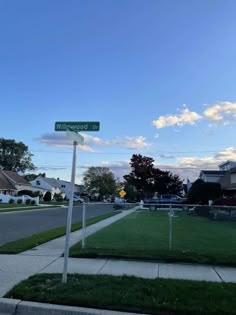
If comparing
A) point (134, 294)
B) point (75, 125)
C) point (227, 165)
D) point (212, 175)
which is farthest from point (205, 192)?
point (227, 165)

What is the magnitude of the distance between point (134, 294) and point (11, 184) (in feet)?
261

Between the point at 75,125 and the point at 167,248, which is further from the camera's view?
the point at 167,248

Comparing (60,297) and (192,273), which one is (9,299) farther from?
(192,273)

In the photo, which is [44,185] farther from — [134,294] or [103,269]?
[134,294]

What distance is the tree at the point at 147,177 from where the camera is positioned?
78.8 metres

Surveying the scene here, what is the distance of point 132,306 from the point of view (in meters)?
5.71

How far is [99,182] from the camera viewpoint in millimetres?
136500

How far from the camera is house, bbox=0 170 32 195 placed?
7844cm

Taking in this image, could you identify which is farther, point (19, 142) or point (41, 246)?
point (19, 142)

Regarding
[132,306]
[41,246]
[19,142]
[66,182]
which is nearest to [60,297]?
[132,306]

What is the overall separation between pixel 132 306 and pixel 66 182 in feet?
466

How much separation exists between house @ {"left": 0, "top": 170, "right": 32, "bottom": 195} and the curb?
240 feet

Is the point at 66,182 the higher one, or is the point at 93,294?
the point at 66,182

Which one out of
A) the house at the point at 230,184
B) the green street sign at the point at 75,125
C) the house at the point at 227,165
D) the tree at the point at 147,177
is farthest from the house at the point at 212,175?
the green street sign at the point at 75,125
